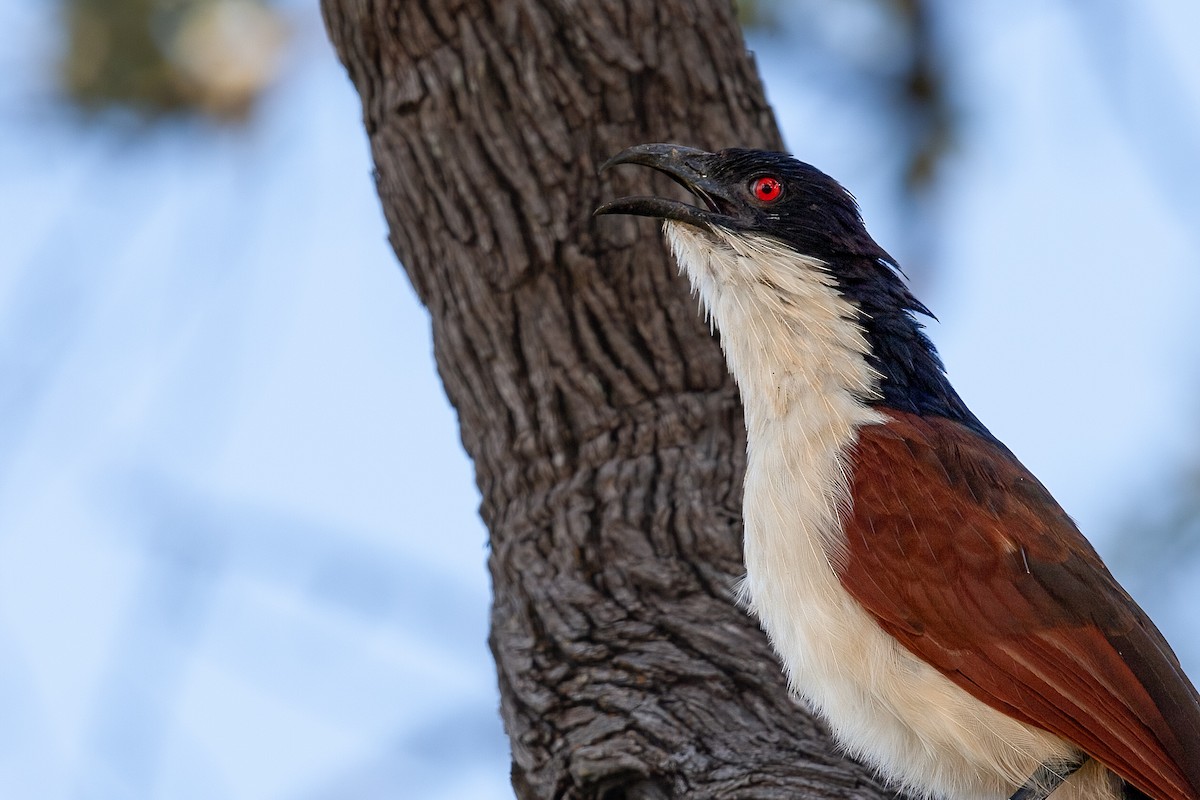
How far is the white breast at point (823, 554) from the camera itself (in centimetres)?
326

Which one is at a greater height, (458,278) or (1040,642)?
(458,278)

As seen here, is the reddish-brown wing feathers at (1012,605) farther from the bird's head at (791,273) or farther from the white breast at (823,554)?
the bird's head at (791,273)

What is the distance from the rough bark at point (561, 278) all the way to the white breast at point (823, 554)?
21.4 inches

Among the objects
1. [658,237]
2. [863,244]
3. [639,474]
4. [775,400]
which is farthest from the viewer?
[658,237]

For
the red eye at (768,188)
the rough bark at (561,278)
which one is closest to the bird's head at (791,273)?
the red eye at (768,188)

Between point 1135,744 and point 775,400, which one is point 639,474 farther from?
point 1135,744

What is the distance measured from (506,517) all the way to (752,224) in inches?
47.4

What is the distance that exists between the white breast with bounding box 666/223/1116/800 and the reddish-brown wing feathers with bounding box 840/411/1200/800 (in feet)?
0.21

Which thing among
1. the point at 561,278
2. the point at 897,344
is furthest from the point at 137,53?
the point at 897,344

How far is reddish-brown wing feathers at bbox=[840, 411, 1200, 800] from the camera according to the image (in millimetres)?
3105

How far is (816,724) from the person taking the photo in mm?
3785

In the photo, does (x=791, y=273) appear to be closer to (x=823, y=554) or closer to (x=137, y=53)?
(x=823, y=554)

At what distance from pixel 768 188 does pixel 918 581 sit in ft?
4.22

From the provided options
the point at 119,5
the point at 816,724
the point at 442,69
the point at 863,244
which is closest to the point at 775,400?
the point at 863,244
